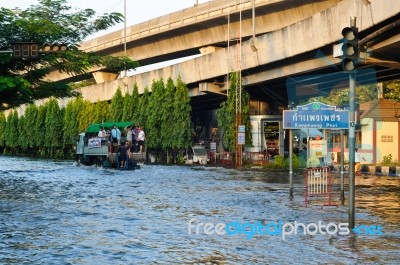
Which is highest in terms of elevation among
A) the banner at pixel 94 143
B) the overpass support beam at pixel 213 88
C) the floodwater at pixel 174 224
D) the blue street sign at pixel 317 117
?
the overpass support beam at pixel 213 88

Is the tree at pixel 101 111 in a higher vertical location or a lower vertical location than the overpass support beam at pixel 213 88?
lower

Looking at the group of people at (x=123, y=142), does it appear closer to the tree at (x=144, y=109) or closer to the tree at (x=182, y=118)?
the tree at (x=182, y=118)

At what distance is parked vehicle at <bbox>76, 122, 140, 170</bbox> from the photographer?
4008 centimetres

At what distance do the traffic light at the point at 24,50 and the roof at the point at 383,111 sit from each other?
27944mm

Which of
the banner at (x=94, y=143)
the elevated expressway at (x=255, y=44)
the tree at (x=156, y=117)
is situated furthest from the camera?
the tree at (x=156, y=117)

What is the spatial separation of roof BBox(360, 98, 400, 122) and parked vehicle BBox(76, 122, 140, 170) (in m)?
17.1

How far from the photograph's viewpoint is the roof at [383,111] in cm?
5200

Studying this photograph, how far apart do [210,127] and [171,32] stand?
19.3 metres

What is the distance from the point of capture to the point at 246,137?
55.7 meters

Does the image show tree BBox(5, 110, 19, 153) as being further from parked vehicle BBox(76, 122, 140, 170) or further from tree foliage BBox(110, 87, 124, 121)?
parked vehicle BBox(76, 122, 140, 170)

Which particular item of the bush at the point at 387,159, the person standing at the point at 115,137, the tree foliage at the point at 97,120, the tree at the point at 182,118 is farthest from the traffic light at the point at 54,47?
the tree at the point at 182,118

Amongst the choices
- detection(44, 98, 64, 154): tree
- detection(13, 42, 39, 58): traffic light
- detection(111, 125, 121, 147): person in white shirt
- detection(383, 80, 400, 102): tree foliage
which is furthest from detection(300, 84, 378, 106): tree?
detection(13, 42, 39, 58): traffic light

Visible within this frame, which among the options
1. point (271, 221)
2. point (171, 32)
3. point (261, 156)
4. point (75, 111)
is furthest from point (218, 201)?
point (75, 111)

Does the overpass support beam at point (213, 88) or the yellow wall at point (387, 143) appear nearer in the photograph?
the yellow wall at point (387, 143)
